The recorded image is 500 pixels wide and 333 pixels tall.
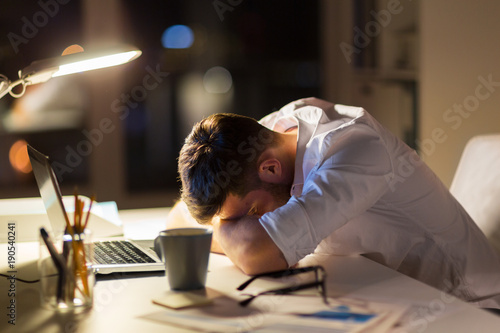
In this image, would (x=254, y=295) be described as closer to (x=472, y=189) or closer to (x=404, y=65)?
(x=472, y=189)

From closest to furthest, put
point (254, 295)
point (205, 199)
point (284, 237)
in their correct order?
point (254, 295) → point (284, 237) → point (205, 199)

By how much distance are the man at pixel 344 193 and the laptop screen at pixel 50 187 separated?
294 mm

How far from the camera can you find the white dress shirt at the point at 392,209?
1.15 metres

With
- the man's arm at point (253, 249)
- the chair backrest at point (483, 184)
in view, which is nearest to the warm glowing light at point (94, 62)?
the man's arm at point (253, 249)

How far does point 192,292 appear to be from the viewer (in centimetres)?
93

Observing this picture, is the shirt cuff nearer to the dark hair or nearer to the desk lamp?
the dark hair

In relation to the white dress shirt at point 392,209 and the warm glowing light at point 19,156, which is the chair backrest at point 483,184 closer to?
the white dress shirt at point 392,209

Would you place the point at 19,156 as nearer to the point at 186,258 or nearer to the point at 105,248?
the point at 105,248

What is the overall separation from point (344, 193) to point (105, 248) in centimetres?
58

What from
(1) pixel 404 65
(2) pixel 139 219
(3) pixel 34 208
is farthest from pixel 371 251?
(1) pixel 404 65

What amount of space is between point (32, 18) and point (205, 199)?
2927 millimetres

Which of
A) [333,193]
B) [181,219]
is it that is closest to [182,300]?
[333,193]

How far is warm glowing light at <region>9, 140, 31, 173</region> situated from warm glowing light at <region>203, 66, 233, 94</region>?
4.34ft

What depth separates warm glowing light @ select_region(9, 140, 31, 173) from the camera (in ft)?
11.9
